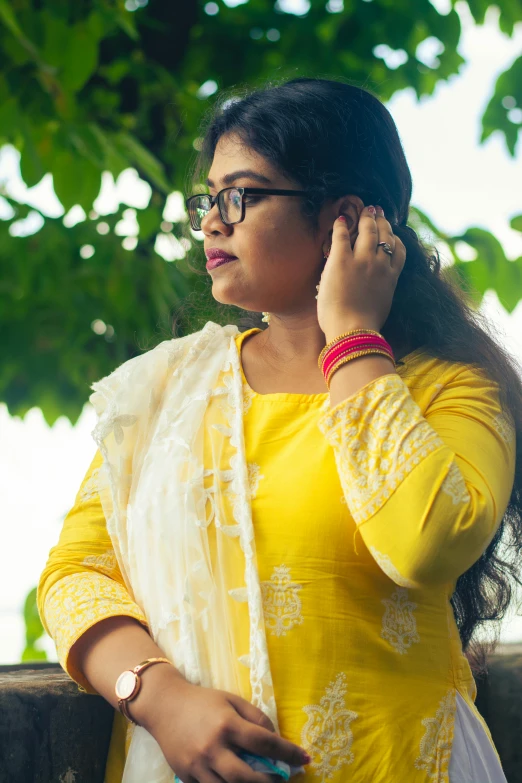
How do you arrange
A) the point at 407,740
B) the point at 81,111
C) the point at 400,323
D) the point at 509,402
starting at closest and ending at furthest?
the point at 407,740 < the point at 509,402 < the point at 400,323 < the point at 81,111

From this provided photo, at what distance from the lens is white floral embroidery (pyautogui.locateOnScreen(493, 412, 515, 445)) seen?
1312 millimetres

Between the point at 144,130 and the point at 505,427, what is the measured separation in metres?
2.43

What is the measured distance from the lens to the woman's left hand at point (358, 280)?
1.33 metres

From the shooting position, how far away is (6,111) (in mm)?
2449

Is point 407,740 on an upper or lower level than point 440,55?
lower

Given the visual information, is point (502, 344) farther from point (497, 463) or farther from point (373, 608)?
point (373, 608)

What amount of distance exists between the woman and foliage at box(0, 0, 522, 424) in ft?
4.48

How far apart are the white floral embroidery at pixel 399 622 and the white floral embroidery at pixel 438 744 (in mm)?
111

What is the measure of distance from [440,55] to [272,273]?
2468 mm

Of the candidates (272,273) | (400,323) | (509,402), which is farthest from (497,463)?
(272,273)

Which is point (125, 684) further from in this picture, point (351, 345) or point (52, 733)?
point (351, 345)

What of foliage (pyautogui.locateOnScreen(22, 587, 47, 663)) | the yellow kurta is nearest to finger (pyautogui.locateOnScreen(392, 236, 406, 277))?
the yellow kurta

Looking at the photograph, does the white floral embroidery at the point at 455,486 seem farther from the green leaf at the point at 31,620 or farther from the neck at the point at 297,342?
the green leaf at the point at 31,620

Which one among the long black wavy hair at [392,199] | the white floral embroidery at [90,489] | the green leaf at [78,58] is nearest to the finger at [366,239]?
the long black wavy hair at [392,199]
